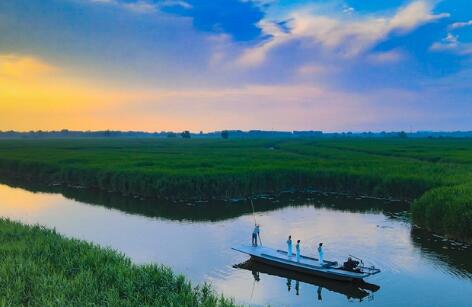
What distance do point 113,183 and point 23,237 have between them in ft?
80.6

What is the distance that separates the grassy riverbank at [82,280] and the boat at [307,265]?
6230 mm

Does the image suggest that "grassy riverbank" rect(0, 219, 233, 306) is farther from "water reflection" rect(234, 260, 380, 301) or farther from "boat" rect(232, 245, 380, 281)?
"boat" rect(232, 245, 380, 281)

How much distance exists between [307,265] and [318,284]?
2.71 feet

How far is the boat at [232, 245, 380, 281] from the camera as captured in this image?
1706 centimetres

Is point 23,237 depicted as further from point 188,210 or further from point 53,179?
point 53,179

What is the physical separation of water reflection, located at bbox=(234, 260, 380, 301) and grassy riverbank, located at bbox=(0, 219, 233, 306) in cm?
579

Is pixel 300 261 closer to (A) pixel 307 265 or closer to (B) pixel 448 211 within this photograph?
(A) pixel 307 265

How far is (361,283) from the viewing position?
17.4 m

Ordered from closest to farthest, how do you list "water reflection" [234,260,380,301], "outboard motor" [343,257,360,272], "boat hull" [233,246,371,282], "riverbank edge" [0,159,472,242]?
"water reflection" [234,260,380,301] → "outboard motor" [343,257,360,272] → "boat hull" [233,246,371,282] → "riverbank edge" [0,159,472,242]

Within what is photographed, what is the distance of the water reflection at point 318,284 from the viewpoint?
54.6ft

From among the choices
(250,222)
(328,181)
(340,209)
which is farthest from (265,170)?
(250,222)

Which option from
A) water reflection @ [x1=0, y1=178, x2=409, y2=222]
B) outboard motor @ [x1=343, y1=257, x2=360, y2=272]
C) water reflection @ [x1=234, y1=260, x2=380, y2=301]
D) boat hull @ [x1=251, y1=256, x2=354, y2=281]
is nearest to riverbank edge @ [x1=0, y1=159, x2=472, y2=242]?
water reflection @ [x1=0, y1=178, x2=409, y2=222]

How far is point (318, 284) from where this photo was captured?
57.7 feet

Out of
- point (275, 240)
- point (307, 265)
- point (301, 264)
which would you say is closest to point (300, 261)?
point (301, 264)
